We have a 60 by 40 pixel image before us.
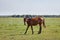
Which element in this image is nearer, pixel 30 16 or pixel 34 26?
pixel 30 16

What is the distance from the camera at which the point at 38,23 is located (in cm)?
1035

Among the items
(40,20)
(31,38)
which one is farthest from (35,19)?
(31,38)

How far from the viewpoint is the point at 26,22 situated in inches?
404

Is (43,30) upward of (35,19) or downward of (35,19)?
downward

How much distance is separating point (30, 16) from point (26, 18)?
22 cm

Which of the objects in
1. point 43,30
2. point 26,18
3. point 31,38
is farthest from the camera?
point 43,30

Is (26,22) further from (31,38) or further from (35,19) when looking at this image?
(31,38)

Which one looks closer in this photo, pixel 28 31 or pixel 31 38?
pixel 31 38

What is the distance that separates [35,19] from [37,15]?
0.96 feet

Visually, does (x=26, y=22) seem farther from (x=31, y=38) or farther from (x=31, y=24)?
(x=31, y=38)

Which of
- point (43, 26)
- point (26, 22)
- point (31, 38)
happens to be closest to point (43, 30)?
point (43, 26)

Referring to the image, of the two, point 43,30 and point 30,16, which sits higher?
point 30,16

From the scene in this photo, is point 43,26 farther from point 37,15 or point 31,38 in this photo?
point 31,38

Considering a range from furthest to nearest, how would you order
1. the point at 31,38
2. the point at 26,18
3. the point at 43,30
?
the point at 43,30, the point at 26,18, the point at 31,38
